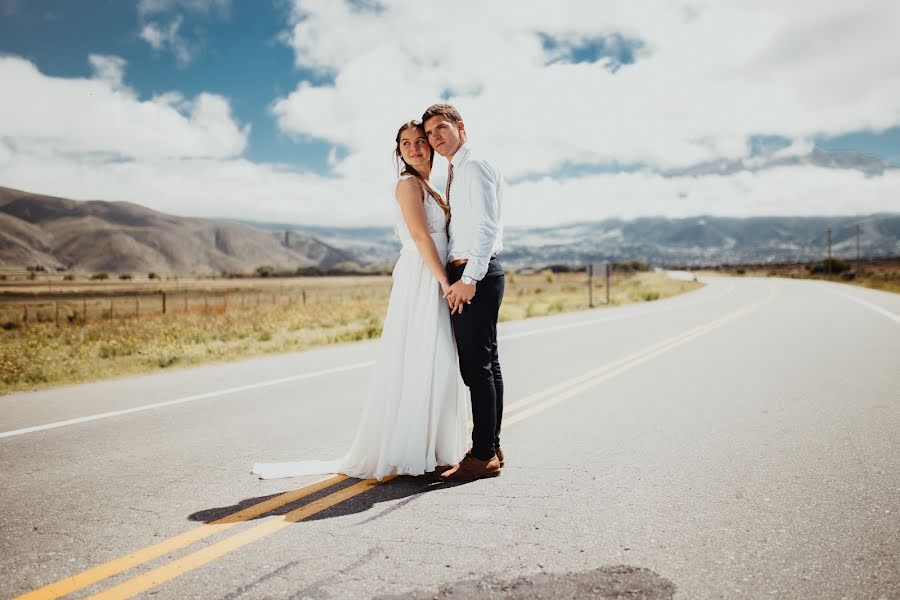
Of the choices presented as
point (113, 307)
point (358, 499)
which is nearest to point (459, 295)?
A: point (358, 499)

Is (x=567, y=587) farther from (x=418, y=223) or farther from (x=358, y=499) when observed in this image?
(x=418, y=223)

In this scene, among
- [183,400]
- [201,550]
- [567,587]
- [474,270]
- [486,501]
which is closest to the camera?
[567,587]

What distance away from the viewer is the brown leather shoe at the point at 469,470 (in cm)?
407

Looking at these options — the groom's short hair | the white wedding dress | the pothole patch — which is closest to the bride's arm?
the white wedding dress

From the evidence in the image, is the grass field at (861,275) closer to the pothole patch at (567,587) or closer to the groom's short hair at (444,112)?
the groom's short hair at (444,112)

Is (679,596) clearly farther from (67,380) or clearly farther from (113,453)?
(67,380)

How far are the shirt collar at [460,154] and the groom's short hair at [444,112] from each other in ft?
0.56

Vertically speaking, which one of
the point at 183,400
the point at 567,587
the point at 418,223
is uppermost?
the point at 418,223

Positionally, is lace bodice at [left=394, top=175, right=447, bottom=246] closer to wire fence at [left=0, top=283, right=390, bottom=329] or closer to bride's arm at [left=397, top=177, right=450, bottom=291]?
bride's arm at [left=397, top=177, right=450, bottom=291]

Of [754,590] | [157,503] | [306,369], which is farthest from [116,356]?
[754,590]

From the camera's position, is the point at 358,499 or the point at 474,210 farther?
the point at 474,210

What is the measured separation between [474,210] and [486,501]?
A: 1.74 m

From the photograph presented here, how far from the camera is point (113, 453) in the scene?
4.80 meters

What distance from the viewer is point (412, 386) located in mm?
4062
